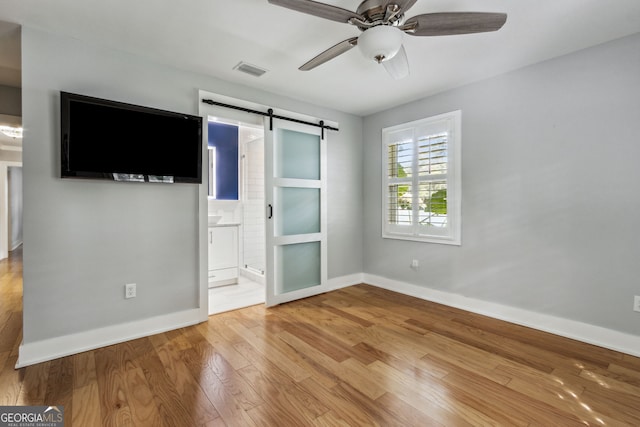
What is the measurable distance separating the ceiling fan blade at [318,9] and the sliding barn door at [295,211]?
190 cm

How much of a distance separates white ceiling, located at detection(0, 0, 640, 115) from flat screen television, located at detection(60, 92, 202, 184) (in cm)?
52

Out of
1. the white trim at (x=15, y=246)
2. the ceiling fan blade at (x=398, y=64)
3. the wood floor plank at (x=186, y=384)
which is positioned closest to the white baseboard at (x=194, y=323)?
the wood floor plank at (x=186, y=384)

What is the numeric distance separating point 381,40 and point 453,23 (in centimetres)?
44

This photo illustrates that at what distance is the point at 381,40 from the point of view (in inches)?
67.0

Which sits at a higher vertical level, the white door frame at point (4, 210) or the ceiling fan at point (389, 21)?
the ceiling fan at point (389, 21)

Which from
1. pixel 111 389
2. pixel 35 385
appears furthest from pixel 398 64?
pixel 35 385

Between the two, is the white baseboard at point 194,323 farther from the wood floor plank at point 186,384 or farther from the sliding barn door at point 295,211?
the sliding barn door at point 295,211

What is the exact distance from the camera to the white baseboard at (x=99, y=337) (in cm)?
216

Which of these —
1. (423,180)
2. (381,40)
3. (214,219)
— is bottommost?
(214,219)

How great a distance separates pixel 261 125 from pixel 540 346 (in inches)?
136

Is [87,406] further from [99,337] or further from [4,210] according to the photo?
[4,210]

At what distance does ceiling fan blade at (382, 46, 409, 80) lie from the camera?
6.75 feet

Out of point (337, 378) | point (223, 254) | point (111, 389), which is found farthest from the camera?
point (223, 254)

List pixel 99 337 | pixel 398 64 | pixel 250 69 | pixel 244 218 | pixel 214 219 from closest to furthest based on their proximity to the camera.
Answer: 1. pixel 398 64
2. pixel 99 337
3. pixel 250 69
4. pixel 214 219
5. pixel 244 218
